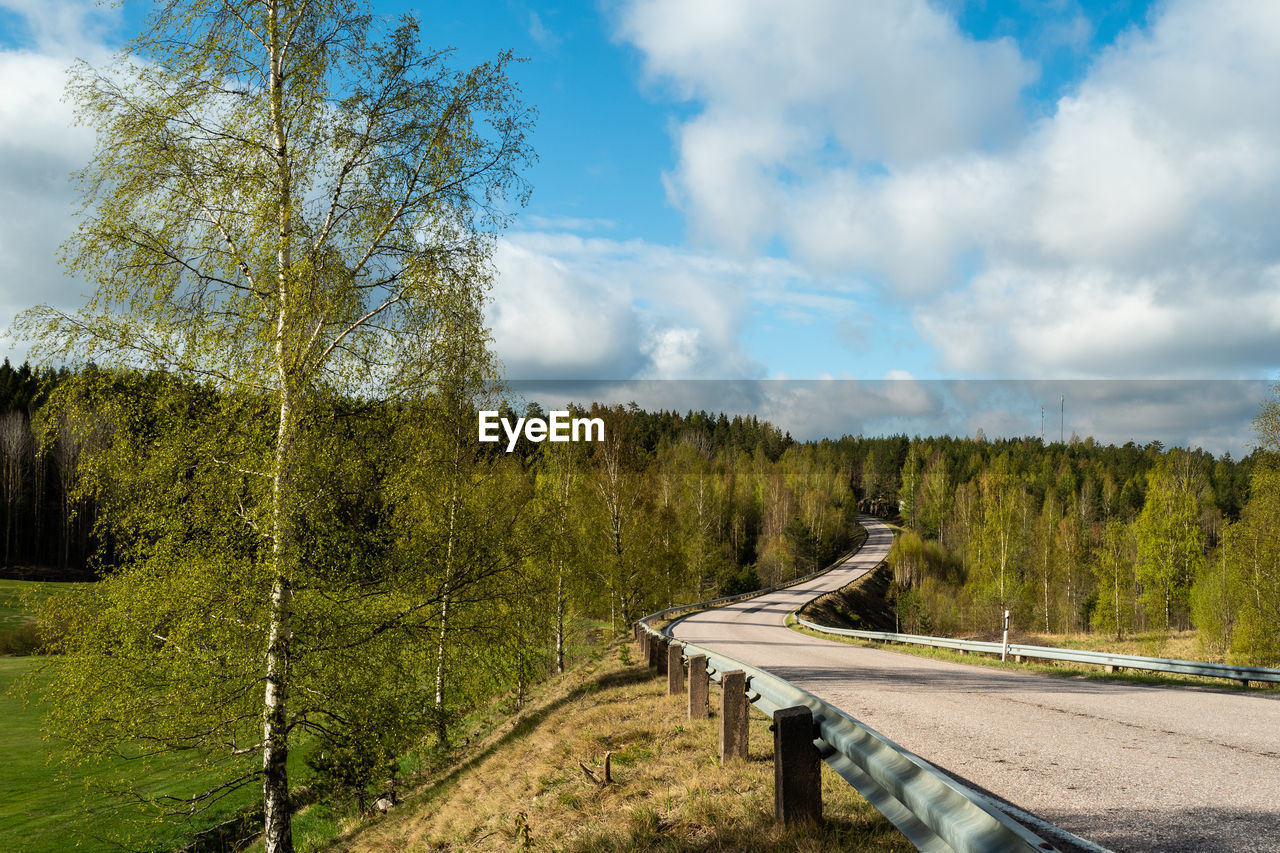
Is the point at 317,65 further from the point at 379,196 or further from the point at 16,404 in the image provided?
the point at 16,404

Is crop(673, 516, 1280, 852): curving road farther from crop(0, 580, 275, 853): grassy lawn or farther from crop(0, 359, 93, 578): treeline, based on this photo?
crop(0, 359, 93, 578): treeline

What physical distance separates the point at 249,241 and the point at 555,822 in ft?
26.3

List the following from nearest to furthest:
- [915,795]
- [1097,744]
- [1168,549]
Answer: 1. [915,795]
2. [1097,744]
3. [1168,549]

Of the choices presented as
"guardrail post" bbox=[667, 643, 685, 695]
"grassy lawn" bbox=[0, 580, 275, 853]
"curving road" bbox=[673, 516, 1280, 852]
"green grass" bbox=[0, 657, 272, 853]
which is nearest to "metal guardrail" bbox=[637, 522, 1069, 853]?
"curving road" bbox=[673, 516, 1280, 852]

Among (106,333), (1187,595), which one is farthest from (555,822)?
(1187,595)

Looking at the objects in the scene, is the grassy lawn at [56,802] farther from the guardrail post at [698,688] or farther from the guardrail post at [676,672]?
the guardrail post at [698,688]

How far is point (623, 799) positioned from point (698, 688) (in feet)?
7.50

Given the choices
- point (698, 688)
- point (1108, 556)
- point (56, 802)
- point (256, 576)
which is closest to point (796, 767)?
point (698, 688)

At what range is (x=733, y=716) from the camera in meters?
6.23

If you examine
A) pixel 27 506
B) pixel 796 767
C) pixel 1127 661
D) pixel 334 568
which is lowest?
pixel 27 506

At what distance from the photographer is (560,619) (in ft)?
81.6

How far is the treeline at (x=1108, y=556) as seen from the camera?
2747cm

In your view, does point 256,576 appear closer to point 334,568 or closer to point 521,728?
point 334,568

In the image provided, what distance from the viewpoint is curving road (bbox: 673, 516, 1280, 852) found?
180 inches
